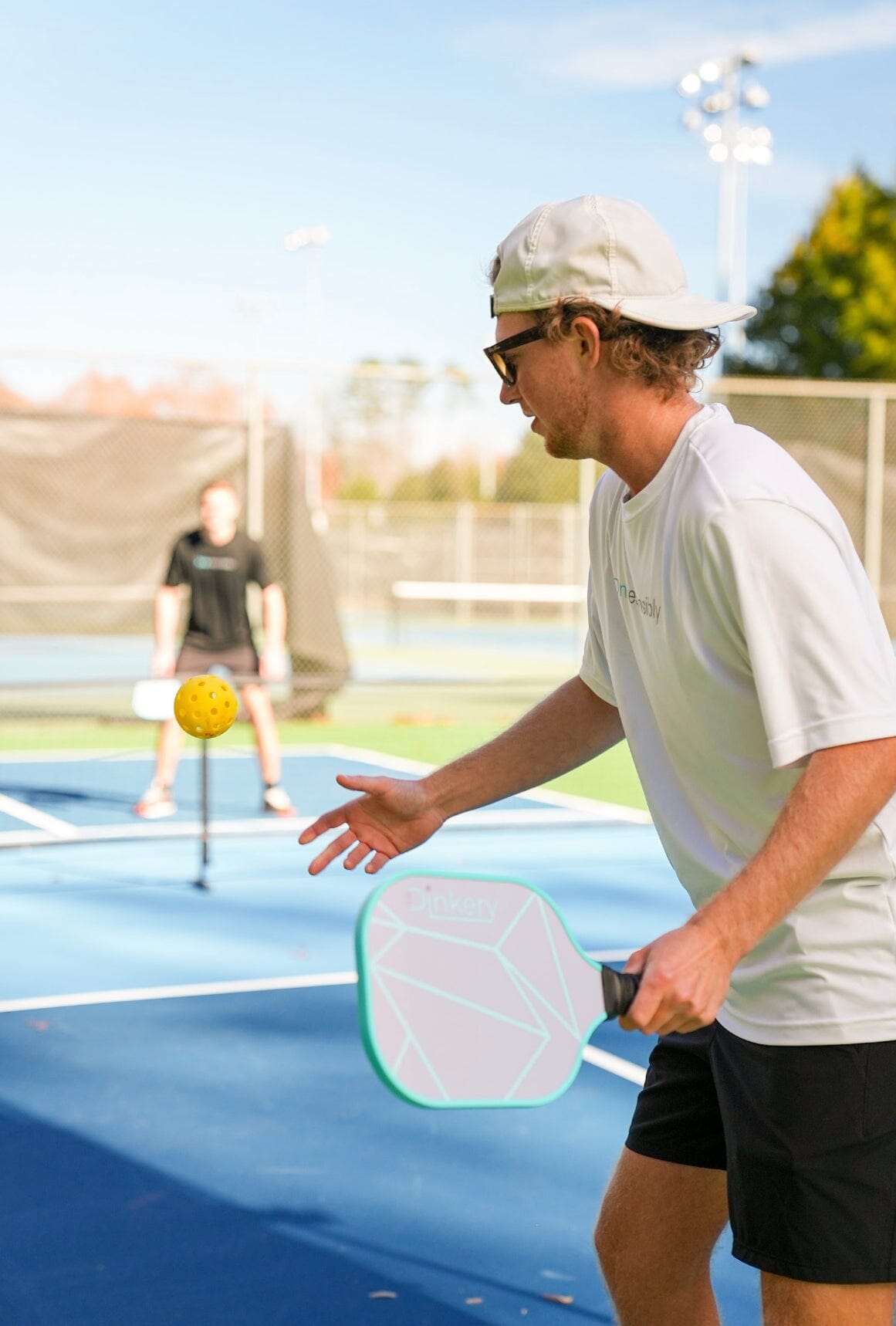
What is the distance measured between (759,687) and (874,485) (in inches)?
519

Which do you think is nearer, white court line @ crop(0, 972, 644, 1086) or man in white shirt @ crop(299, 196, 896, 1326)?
man in white shirt @ crop(299, 196, 896, 1326)

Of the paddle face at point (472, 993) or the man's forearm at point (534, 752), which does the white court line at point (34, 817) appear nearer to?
the man's forearm at point (534, 752)

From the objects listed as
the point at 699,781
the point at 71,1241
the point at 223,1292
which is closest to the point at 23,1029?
the point at 71,1241

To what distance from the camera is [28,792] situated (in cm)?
1049

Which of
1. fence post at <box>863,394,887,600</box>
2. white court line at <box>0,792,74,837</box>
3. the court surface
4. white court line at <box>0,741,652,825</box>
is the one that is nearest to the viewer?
the court surface

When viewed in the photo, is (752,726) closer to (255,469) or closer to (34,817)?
(34,817)

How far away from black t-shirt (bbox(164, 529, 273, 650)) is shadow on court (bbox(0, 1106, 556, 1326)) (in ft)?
19.3

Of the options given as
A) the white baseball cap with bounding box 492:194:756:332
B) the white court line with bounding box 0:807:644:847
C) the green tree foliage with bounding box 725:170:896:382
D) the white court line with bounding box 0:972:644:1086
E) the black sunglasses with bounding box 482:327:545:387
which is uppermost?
the green tree foliage with bounding box 725:170:896:382

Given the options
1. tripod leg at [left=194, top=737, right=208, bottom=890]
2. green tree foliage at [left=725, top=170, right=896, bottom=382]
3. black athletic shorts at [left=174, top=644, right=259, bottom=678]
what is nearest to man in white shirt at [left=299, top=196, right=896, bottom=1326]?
tripod leg at [left=194, top=737, right=208, bottom=890]

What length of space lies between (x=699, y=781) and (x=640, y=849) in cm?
680

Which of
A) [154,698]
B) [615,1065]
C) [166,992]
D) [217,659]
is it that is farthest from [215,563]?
[615,1065]

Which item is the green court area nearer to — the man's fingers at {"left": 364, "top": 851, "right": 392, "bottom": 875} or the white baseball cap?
the man's fingers at {"left": 364, "top": 851, "right": 392, "bottom": 875}

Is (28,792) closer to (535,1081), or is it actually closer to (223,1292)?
(223,1292)

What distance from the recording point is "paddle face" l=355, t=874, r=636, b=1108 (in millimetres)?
1694
